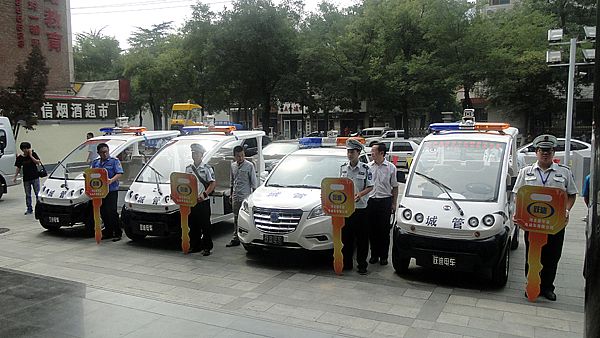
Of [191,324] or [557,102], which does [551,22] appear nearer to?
[557,102]

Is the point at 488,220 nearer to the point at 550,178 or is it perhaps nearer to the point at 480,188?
the point at 480,188

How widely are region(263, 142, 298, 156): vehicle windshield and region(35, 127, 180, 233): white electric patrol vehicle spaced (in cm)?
453

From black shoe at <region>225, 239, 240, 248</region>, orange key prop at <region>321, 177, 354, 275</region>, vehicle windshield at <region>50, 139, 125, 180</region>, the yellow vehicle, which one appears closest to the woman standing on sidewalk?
vehicle windshield at <region>50, 139, 125, 180</region>

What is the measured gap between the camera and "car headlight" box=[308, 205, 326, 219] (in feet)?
22.6

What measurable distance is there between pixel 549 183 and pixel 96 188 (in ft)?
23.0

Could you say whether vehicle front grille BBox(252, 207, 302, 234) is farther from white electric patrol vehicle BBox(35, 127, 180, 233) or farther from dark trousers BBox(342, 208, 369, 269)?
white electric patrol vehicle BBox(35, 127, 180, 233)

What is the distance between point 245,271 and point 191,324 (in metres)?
2.09

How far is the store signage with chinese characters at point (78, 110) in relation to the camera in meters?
22.1

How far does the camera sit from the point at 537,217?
541cm

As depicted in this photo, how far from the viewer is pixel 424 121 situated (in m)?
43.9

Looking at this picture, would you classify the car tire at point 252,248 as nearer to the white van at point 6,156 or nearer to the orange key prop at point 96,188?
the orange key prop at point 96,188

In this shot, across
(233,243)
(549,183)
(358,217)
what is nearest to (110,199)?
(233,243)

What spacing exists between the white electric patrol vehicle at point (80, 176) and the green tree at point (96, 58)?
2955cm

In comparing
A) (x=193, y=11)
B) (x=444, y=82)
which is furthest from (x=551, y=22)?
(x=193, y=11)
